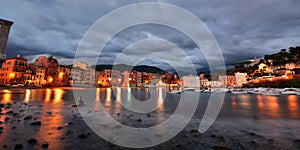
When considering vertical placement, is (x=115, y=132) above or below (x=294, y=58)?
below

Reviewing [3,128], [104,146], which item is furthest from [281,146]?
[3,128]

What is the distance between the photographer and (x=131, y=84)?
136 metres

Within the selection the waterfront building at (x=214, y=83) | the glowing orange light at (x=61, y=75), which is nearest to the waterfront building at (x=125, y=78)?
the glowing orange light at (x=61, y=75)

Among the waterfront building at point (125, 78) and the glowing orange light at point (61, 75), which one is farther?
the waterfront building at point (125, 78)

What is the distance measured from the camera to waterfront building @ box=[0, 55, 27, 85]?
51069 mm

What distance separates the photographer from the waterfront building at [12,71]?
51069 millimetres

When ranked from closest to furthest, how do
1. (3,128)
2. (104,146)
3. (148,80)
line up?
(104,146) < (3,128) < (148,80)

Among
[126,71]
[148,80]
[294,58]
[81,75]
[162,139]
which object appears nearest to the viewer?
[162,139]

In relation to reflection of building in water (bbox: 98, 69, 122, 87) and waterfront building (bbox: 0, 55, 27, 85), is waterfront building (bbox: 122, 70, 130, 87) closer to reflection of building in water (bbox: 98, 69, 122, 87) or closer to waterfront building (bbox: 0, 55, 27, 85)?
reflection of building in water (bbox: 98, 69, 122, 87)

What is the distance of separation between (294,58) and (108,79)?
4690 inches

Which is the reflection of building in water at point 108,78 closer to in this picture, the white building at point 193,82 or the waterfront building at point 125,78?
the waterfront building at point 125,78

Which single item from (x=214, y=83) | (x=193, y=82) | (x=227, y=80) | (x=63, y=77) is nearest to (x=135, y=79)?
(x=193, y=82)

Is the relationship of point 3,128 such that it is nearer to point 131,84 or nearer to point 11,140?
point 11,140

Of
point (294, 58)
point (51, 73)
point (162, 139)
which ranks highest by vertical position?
point (294, 58)
